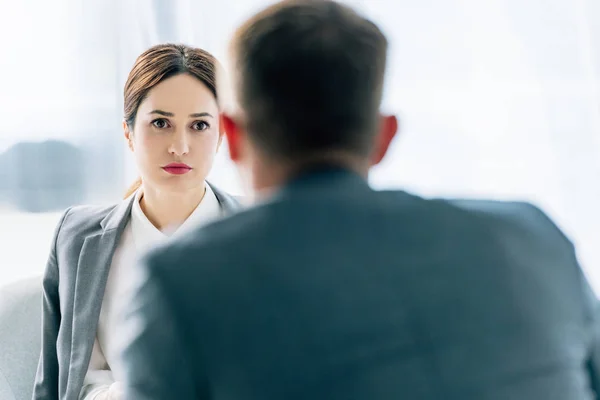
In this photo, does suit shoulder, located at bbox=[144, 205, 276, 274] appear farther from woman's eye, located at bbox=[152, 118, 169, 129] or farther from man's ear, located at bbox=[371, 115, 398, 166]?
woman's eye, located at bbox=[152, 118, 169, 129]

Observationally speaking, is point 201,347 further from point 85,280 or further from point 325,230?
point 85,280

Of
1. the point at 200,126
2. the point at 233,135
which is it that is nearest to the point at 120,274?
the point at 200,126

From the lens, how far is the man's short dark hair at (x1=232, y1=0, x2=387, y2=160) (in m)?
0.74

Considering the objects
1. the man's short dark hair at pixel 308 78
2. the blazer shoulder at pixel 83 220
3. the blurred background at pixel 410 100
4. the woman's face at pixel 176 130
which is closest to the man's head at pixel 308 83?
the man's short dark hair at pixel 308 78

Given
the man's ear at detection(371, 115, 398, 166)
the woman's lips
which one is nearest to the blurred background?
the woman's lips

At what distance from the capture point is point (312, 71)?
2.40 feet

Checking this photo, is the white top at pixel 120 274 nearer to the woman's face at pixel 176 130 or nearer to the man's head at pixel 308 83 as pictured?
the woman's face at pixel 176 130

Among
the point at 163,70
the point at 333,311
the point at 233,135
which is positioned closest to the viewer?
the point at 333,311

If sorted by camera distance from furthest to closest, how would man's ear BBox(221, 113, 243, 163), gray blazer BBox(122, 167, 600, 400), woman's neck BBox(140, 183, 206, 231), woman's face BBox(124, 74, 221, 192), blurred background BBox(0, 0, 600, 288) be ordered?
blurred background BBox(0, 0, 600, 288)
woman's neck BBox(140, 183, 206, 231)
woman's face BBox(124, 74, 221, 192)
man's ear BBox(221, 113, 243, 163)
gray blazer BBox(122, 167, 600, 400)

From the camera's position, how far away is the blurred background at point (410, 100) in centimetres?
248

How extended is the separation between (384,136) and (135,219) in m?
1.15

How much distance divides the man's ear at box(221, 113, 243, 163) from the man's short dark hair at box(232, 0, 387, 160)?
0.08ft

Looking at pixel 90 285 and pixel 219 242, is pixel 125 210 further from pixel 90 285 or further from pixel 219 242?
pixel 219 242

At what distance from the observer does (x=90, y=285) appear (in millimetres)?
1764
